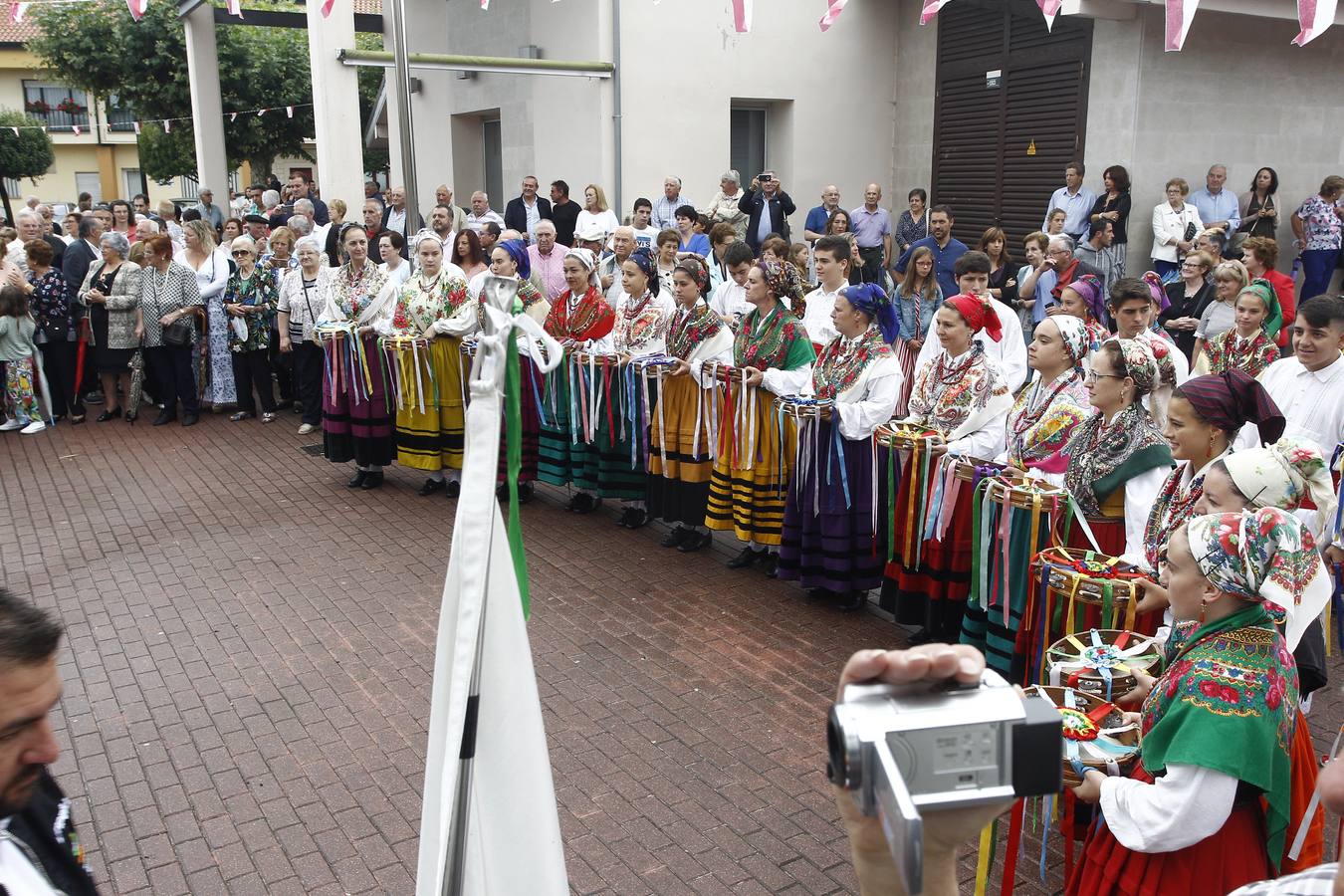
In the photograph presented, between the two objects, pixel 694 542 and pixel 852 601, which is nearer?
pixel 852 601

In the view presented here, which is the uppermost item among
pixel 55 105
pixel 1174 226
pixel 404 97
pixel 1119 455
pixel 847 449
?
pixel 55 105

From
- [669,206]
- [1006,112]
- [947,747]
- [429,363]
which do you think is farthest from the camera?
[1006,112]

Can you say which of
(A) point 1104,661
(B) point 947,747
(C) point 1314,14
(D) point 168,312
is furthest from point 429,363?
(B) point 947,747

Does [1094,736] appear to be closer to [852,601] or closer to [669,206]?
[852,601]

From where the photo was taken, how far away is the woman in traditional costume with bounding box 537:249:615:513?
7.98 m

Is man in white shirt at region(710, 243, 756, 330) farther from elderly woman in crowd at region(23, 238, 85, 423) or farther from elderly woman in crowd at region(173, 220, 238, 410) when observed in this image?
elderly woman in crowd at region(23, 238, 85, 423)

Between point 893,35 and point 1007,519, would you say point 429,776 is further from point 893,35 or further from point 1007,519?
point 893,35

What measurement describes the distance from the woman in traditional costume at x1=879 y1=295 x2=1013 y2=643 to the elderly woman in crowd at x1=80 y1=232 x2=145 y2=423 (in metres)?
8.50

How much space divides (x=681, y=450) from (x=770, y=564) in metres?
0.99

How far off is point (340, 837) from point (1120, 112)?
12.1 meters

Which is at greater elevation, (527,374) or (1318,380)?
(1318,380)

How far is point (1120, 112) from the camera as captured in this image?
12930 millimetres

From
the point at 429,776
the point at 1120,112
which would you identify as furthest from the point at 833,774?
the point at 1120,112

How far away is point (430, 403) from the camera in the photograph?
28.4ft
